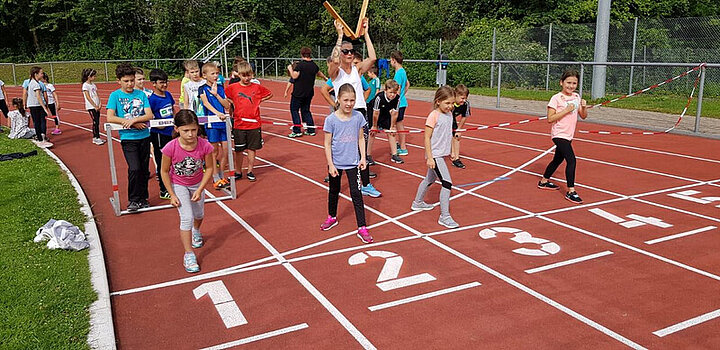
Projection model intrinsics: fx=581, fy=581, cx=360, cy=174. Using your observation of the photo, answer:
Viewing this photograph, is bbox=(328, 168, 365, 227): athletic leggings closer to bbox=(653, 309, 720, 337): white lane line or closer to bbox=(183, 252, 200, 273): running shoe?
bbox=(183, 252, 200, 273): running shoe

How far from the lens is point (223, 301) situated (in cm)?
500

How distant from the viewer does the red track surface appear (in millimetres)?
4434

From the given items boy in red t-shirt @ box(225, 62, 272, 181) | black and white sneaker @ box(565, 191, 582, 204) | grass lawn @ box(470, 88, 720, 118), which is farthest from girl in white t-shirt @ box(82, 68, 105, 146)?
grass lawn @ box(470, 88, 720, 118)

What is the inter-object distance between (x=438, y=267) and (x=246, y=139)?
4.61 metres

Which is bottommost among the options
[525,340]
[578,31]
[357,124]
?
[525,340]

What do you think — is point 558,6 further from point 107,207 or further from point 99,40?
point 99,40

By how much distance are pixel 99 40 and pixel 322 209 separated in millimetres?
41223

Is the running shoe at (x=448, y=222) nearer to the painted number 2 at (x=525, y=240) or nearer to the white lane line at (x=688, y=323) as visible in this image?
the painted number 2 at (x=525, y=240)

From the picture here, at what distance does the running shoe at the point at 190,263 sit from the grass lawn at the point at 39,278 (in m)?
0.87

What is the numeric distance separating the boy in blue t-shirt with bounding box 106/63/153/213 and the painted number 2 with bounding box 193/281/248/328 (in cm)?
292

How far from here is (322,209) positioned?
7777 millimetres

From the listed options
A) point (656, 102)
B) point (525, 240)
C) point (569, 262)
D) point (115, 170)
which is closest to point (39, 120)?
point (115, 170)

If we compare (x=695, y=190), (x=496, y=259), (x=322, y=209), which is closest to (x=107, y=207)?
(x=322, y=209)

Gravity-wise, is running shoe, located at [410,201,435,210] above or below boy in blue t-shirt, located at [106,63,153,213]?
below
